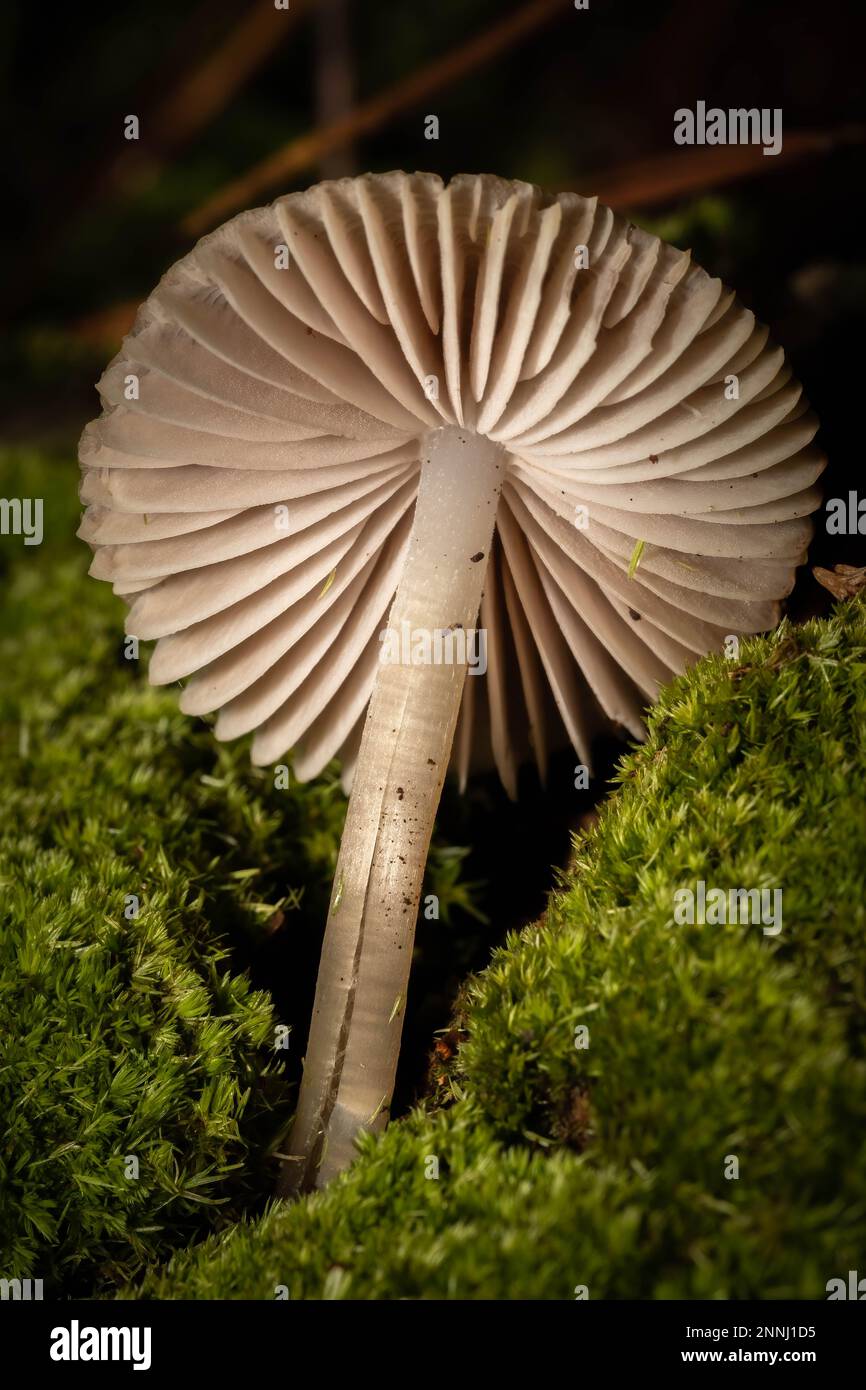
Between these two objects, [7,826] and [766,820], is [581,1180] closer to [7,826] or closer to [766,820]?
[766,820]

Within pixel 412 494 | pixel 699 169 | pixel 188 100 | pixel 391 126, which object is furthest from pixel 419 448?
pixel 391 126

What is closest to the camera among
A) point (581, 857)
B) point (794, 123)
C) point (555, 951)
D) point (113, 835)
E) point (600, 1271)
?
point (600, 1271)

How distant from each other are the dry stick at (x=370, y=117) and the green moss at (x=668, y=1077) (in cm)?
237

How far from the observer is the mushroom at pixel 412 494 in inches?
61.9

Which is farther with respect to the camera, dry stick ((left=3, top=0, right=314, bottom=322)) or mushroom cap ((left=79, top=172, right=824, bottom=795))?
dry stick ((left=3, top=0, right=314, bottom=322))

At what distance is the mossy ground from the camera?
1332mm

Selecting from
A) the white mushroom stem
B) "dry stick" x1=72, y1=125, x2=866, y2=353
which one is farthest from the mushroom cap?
"dry stick" x1=72, y1=125, x2=866, y2=353

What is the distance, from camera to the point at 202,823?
2.27 metres

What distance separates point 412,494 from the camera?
2.13 meters

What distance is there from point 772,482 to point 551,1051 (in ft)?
3.27

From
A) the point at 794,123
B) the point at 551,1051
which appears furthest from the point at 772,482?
the point at 794,123

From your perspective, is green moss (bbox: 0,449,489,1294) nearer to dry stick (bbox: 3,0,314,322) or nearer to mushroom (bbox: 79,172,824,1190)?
mushroom (bbox: 79,172,824,1190)

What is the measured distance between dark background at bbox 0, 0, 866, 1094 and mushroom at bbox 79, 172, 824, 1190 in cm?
115

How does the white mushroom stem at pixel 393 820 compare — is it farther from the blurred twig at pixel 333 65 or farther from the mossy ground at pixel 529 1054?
the blurred twig at pixel 333 65
